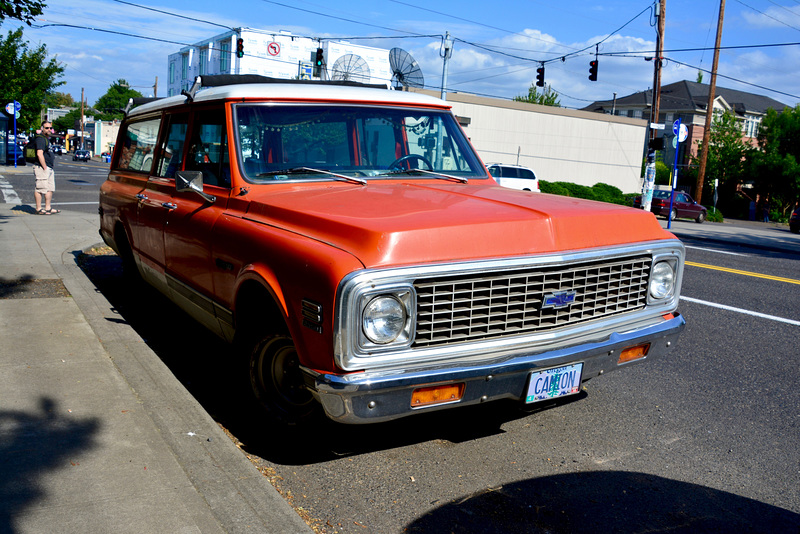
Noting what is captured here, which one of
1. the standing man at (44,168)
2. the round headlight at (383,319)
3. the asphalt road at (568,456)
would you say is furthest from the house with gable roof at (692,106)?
the round headlight at (383,319)

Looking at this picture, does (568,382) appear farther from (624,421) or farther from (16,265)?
(16,265)

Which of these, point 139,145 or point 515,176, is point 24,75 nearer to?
Answer: point 515,176

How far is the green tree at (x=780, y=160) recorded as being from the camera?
45281 millimetres

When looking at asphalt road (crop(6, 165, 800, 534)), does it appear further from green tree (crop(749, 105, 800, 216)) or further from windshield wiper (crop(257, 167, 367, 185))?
green tree (crop(749, 105, 800, 216))

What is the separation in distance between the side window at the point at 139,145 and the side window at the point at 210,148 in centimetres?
103

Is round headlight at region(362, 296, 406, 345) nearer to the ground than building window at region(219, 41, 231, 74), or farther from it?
nearer to the ground

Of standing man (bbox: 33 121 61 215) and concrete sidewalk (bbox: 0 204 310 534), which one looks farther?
standing man (bbox: 33 121 61 215)

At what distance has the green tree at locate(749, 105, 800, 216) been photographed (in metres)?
45.3

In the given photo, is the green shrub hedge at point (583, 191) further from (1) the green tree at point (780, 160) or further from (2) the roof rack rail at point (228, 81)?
(2) the roof rack rail at point (228, 81)

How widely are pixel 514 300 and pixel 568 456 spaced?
43.1 inches

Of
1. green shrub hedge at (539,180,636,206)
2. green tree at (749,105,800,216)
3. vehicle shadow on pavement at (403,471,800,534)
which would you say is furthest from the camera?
green tree at (749,105,800,216)

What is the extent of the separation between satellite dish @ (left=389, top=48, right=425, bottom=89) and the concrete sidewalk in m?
13.5

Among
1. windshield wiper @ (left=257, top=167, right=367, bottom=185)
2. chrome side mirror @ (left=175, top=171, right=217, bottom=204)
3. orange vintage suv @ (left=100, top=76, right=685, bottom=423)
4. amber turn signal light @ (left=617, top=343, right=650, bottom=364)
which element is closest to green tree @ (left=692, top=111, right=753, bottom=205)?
orange vintage suv @ (left=100, top=76, right=685, bottom=423)

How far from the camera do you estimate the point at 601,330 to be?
12.3ft
